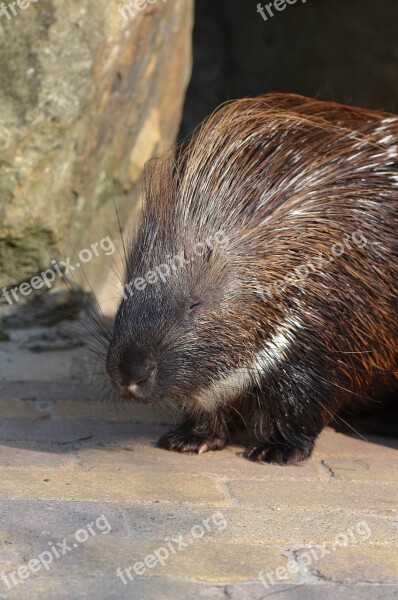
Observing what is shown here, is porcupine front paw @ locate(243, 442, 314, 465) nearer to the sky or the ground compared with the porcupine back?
nearer to the ground

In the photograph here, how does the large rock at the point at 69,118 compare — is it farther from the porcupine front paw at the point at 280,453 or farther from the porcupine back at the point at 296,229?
the porcupine front paw at the point at 280,453

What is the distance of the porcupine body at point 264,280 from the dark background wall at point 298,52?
4.83 ft

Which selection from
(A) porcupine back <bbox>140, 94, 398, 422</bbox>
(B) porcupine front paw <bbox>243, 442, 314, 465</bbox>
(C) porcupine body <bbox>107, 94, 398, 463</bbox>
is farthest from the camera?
(B) porcupine front paw <bbox>243, 442, 314, 465</bbox>

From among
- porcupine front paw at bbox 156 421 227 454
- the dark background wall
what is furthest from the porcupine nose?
the dark background wall

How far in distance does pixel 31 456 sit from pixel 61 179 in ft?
4.34

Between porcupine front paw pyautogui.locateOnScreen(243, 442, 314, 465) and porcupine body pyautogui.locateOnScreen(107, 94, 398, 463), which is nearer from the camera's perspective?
porcupine body pyautogui.locateOnScreen(107, 94, 398, 463)

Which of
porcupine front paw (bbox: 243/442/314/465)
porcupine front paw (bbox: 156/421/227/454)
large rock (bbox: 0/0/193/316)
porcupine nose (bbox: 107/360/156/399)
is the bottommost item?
porcupine front paw (bbox: 243/442/314/465)

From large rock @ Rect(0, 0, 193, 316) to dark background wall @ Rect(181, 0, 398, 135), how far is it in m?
1.15

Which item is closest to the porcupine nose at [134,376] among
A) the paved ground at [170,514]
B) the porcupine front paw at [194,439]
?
the paved ground at [170,514]

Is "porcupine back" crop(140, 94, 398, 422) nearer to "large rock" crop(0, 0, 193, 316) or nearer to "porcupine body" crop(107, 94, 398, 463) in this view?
"porcupine body" crop(107, 94, 398, 463)

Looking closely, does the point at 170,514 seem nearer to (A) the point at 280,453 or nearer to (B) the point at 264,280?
(A) the point at 280,453

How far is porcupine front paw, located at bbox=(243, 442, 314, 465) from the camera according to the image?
3.12 m

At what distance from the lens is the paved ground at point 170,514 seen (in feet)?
6.70

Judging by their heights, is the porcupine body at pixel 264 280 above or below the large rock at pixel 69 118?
below
